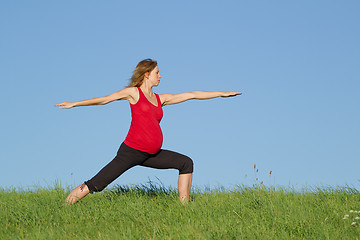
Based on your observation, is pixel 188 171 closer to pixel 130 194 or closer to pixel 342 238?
pixel 130 194

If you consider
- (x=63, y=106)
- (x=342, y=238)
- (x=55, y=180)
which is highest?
(x=63, y=106)

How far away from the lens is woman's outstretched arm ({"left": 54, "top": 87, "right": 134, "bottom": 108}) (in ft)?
20.5

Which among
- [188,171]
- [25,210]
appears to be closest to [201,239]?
[188,171]

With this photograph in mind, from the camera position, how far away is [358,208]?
21.1ft

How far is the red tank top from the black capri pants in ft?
0.39

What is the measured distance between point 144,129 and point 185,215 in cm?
156

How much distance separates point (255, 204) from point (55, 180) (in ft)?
13.4

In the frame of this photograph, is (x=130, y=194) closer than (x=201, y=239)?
No

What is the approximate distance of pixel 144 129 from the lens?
657 cm

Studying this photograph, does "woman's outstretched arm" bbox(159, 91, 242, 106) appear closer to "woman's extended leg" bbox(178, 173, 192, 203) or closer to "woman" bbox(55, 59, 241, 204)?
"woman" bbox(55, 59, 241, 204)

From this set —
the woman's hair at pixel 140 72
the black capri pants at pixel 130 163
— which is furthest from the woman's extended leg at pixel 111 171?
the woman's hair at pixel 140 72

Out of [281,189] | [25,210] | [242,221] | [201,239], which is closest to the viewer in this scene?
[201,239]

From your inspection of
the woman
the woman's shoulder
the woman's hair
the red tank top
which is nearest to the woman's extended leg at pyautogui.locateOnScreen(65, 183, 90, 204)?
the woman

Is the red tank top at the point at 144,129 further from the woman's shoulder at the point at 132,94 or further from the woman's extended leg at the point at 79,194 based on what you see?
the woman's extended leg at the point at 79,194
